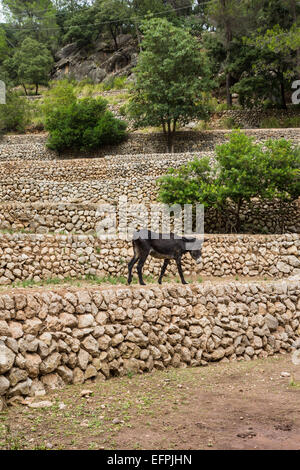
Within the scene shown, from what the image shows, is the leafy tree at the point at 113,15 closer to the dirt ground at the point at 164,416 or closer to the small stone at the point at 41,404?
the dirt ground at the point at 164,416

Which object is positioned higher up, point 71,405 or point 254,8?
point 254,8

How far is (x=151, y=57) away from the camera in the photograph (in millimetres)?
27906

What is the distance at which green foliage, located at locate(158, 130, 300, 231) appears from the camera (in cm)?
1736

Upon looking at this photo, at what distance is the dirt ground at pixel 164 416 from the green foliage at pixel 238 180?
1046 centimetres

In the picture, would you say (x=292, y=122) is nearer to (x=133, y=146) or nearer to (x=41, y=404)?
(x=133, y=146)

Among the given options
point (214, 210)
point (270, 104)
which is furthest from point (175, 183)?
point (270, 104)

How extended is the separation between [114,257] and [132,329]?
245 inches

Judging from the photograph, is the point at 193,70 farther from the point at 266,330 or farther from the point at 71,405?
the point at 71,405

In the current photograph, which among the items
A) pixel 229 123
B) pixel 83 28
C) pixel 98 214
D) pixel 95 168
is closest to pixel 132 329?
pixel 98 214

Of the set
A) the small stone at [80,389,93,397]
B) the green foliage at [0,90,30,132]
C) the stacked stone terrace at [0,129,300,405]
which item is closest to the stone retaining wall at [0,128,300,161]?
the green foliage at [0,90,30,132]

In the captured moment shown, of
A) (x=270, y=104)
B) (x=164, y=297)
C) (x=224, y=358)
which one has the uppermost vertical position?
(x=270, y=104)

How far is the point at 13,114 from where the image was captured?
34.6 meters
